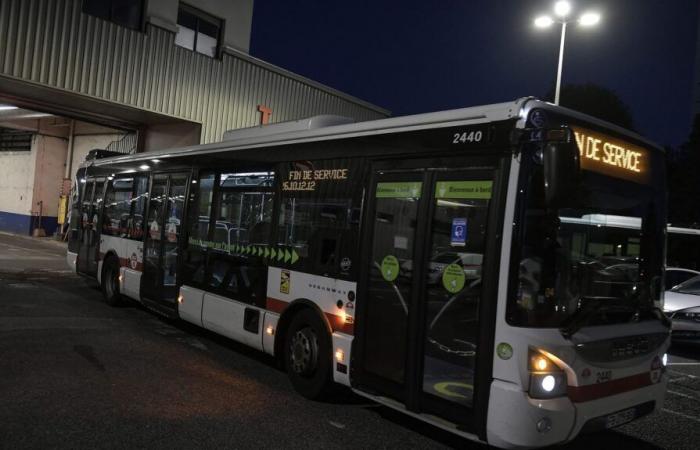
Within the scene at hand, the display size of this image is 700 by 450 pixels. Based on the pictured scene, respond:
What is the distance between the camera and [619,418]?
438 cm

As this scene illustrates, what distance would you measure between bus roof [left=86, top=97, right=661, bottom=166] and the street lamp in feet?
29.8

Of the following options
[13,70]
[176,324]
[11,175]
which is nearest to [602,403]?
[176,324]

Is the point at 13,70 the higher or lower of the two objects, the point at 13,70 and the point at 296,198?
the higher

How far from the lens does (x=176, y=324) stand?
940 centimetres

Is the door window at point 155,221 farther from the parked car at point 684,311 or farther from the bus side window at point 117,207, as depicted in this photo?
the parked car at point 684,311

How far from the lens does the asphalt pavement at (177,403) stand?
15.5ft

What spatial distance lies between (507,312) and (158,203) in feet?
22.1

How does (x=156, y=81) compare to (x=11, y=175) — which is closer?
(x=156, y=81)

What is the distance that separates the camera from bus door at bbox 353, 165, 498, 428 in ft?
14.5

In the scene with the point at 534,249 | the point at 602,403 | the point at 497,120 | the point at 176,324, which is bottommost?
the point at 176,324

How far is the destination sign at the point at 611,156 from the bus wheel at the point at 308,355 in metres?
2.96

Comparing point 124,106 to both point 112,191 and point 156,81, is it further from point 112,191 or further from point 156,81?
point 112,191

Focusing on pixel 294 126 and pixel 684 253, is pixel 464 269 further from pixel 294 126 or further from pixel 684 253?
pixel 684 253

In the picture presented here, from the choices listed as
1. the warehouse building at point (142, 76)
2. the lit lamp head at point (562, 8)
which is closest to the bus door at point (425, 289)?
the lit lamp head at point (562, 8)
